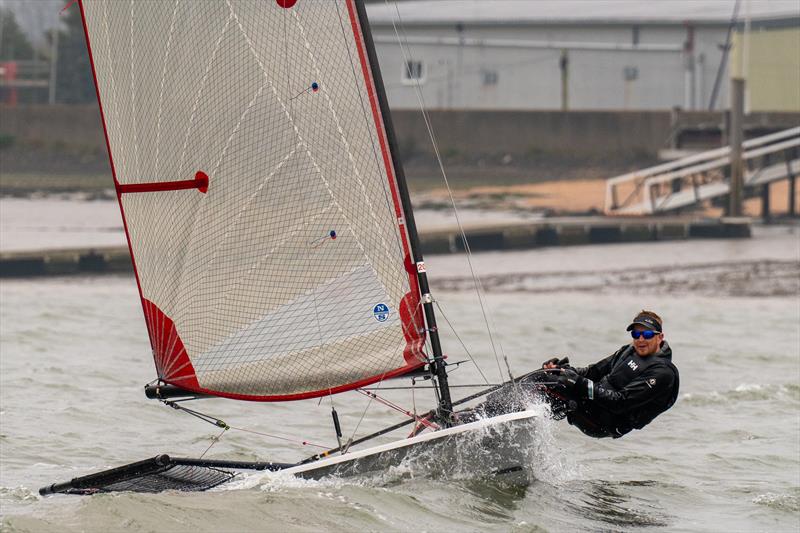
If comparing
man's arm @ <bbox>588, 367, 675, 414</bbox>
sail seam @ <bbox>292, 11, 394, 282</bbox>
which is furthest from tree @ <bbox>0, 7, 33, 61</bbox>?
man's arm @ <bbox>588, 367, 675, 414</bbox>

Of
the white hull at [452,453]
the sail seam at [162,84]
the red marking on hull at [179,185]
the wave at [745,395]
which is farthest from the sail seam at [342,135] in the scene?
the wave at [745,395]

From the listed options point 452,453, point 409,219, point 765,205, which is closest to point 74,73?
point 765,205

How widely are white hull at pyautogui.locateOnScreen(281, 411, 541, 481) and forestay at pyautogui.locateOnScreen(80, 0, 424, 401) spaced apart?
44 cm

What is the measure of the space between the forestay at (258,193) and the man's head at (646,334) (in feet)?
4.45

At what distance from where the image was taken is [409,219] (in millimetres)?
7832

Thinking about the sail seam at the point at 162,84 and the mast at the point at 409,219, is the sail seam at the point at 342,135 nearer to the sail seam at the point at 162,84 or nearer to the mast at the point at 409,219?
the mast at the point at 409,219

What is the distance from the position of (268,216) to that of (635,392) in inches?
96.9

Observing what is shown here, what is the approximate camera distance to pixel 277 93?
7891 mm

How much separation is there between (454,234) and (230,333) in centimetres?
1459

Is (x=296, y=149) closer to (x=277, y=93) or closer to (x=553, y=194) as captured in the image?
(x=277, y=93)

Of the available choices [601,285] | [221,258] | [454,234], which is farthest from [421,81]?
[221,258]

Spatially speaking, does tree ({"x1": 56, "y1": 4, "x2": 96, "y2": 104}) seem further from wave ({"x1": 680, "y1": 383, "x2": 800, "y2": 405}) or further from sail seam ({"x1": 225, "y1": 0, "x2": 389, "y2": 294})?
sail seam ({"x1": 225, "y1": 0, "x2": 389, "y2": 294})

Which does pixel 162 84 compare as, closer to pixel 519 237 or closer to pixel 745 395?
pixel 745 395

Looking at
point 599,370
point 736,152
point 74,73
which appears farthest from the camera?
point 74,73
